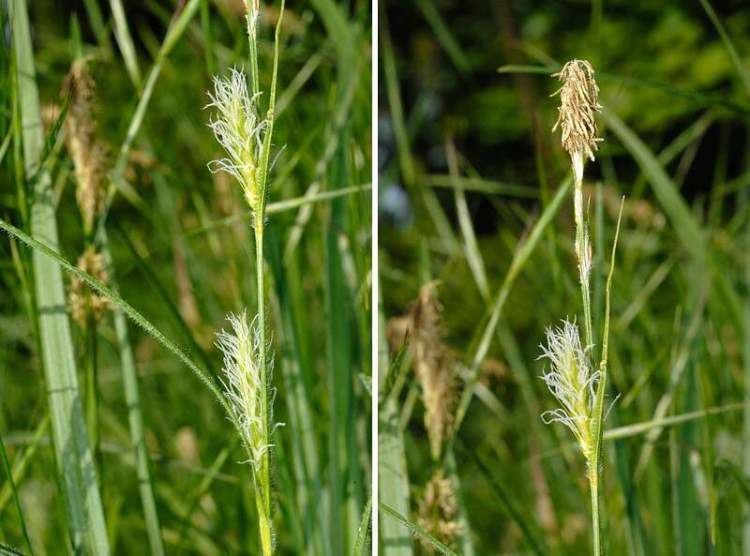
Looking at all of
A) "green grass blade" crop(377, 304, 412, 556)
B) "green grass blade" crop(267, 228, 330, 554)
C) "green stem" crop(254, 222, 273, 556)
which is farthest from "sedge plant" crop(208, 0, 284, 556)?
"green grass blade" crop(267, 228, 330, 554)

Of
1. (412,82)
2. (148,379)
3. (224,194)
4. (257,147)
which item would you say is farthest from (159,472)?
(412,82)

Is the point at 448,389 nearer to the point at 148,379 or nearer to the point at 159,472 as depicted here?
the point at 159,472

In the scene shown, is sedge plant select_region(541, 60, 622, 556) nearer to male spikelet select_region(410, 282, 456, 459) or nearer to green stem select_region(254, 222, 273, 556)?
green stem select_region(254, 222, 273, 556)

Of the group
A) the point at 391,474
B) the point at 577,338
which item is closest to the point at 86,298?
the point at 391,474

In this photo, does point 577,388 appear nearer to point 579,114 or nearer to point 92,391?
point 579,114

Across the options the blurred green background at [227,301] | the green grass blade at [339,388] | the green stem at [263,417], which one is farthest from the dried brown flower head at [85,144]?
the green stem at [263,417]

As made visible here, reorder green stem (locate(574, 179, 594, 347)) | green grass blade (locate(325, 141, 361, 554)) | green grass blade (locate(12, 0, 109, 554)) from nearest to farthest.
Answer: green stem (locate(574, 179, 594, 347))
green grass blade (locate(12, 0, 109, 554))
green grass blade (locate(325, 141, 361, 554))

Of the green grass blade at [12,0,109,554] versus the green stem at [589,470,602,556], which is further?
the green grass blade at [12,0,109,554]
